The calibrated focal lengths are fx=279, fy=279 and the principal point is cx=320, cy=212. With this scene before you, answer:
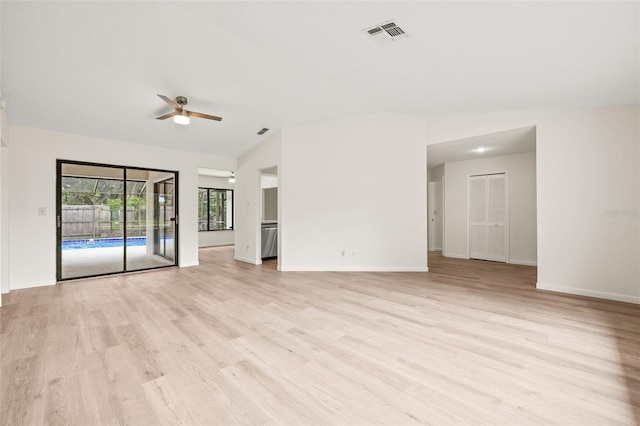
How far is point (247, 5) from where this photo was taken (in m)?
2.48

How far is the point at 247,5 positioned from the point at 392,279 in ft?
13.5

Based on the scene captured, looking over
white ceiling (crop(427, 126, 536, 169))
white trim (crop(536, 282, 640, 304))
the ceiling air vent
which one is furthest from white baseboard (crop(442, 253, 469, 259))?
the ceiling air vent

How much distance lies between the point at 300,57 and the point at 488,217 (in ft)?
18.9

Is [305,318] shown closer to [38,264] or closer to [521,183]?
[38,264]

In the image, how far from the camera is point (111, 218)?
5531mm

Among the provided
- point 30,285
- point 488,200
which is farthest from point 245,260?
point 488,200

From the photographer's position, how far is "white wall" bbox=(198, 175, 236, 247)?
31.2 feet

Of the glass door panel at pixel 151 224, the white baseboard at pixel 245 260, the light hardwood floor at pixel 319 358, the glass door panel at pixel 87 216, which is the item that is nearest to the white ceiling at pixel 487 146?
the light hardwood floor at pixel 319 358

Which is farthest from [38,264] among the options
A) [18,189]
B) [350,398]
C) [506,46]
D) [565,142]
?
[565,142]

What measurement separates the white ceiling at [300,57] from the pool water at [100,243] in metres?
2.16

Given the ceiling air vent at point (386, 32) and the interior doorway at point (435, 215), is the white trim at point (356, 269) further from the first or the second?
the ceiling air vent at point (386, 32)

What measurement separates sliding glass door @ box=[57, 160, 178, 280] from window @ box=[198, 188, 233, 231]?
304 cm

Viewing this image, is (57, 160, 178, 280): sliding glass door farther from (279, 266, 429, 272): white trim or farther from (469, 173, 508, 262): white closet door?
(469, 173, 508, 262): white closet door

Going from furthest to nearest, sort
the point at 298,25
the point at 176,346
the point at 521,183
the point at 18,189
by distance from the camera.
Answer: the point at 521,183 → the point at 18,189 → the point at 298,25 → the point at 176,346
